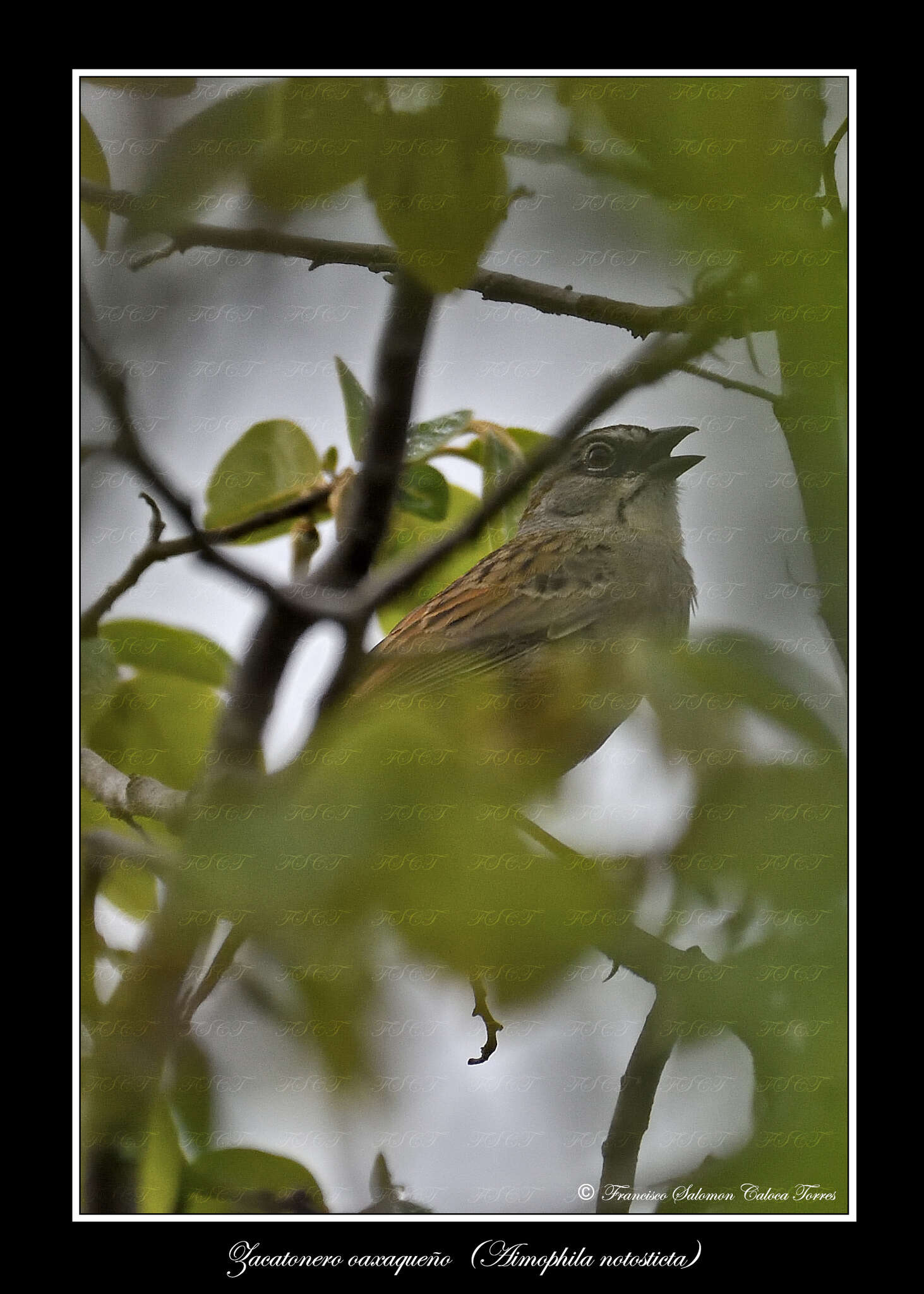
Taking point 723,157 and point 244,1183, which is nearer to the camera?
point 723,157

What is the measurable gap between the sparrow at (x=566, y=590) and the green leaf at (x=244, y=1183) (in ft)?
2.79

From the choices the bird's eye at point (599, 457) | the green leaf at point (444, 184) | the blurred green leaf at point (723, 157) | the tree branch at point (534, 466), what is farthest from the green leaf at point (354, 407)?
the bird's eye at point (599, 457)

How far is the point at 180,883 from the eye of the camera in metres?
1.02

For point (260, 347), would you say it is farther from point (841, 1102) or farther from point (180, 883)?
point (841, 1102)

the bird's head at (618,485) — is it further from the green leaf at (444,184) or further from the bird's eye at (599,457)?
Answer: the green leaf at (444,184)

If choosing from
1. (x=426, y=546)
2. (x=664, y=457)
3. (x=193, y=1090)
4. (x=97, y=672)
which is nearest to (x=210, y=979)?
(x=193, y=1090)

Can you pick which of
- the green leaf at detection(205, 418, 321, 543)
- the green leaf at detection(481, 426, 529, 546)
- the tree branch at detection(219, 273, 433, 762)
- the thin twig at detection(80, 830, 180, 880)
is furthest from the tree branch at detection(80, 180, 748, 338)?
the thin twig at detection(80, 830, 180, 880)

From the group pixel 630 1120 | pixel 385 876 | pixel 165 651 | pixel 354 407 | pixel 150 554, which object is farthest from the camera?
→ pixel 354 407

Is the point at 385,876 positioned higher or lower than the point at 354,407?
lower

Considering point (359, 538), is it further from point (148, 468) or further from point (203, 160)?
point (203, 160)

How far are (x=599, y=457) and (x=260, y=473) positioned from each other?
2.17 meters

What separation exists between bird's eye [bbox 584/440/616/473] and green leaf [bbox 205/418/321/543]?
6.33 ft

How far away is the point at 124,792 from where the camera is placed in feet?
7.29

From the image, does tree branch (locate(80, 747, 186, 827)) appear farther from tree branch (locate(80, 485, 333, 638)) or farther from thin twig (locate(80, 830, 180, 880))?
tree branch (locate(80, 485, 333, 638))
